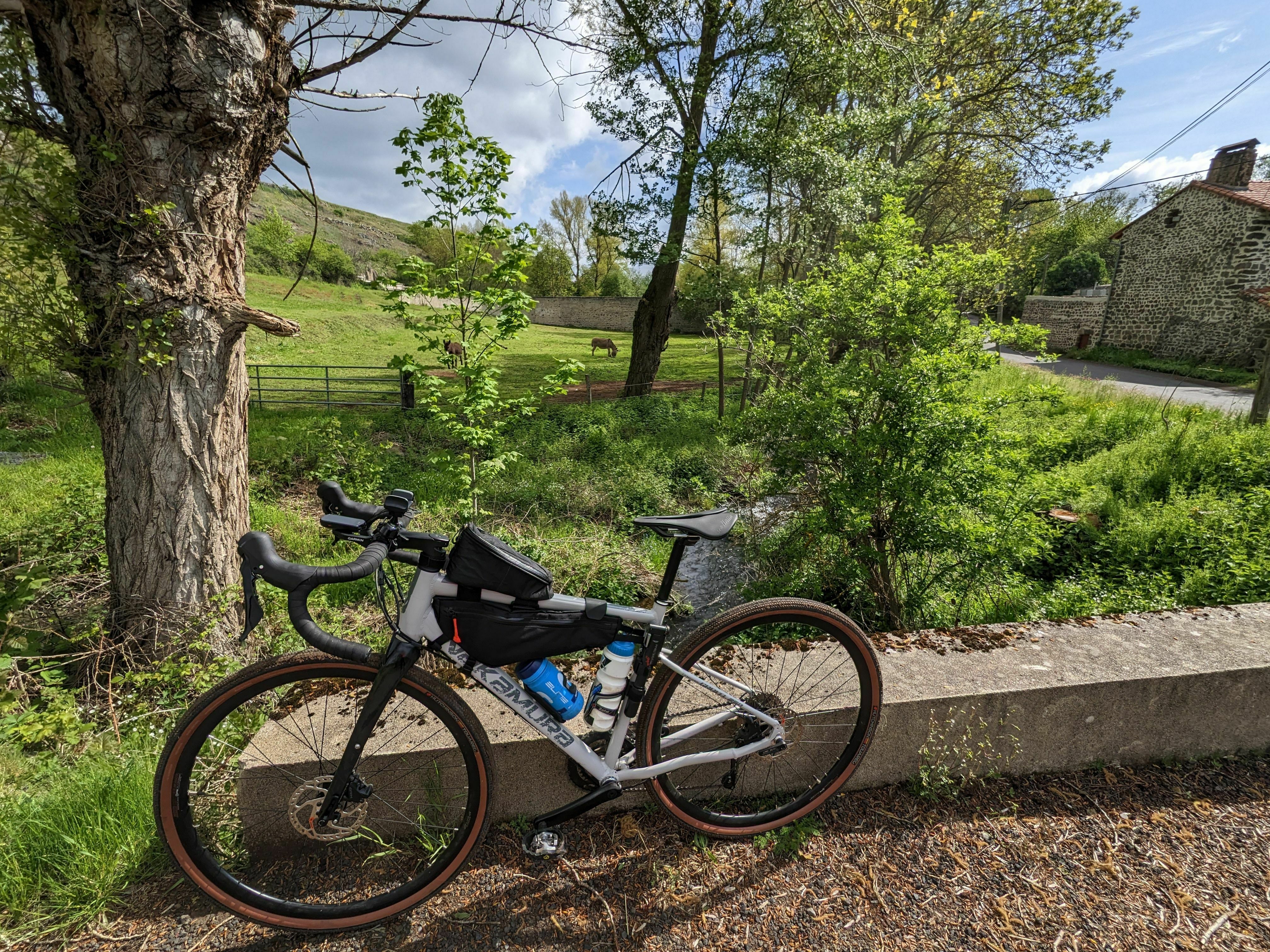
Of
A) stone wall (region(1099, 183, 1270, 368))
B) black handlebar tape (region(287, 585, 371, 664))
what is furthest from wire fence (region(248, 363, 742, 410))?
stone wall (region(1099, 183, 1270, 368))

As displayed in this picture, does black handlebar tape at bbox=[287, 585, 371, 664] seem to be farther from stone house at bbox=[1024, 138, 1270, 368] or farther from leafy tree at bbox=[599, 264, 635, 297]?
leafy tree at bbox=[599, 264, 635, 297]

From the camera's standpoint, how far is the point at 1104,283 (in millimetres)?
32906

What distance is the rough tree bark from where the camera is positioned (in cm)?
920

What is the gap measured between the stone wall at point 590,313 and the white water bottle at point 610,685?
35.3m

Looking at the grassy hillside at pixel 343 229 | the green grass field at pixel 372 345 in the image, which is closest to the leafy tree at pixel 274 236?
the green grass field at pixel 372 345

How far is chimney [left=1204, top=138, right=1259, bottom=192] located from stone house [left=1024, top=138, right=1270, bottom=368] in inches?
0.9

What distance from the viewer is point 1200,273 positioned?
734 inches

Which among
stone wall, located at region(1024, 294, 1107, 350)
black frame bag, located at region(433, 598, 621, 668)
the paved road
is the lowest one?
black frame bag, located at region(433, 598, 621, 668)

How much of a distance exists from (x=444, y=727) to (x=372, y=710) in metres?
0.40

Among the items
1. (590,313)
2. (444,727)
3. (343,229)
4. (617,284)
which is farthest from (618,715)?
(343,229)

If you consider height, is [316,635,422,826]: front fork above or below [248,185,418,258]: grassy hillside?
below

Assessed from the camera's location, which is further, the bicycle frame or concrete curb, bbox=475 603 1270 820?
concrete curb, bbox=475 603 1270 820

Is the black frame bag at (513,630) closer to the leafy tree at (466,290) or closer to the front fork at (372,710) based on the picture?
the front fork at (372,710)

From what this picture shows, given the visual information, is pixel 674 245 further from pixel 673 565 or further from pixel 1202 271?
pixel 1202 271
